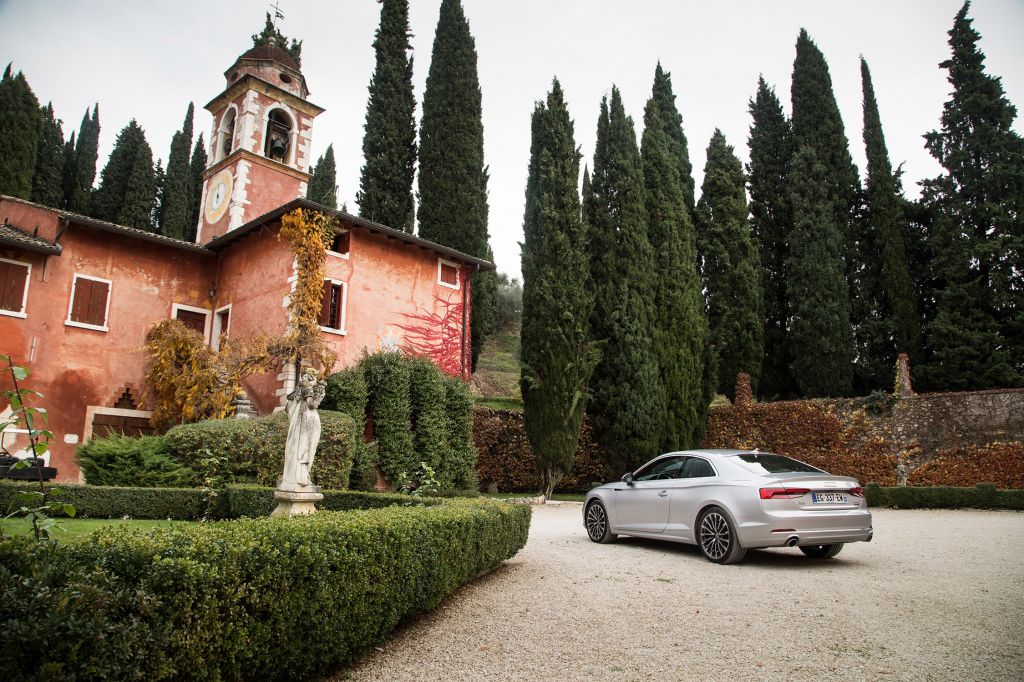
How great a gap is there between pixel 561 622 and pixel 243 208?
19746mm

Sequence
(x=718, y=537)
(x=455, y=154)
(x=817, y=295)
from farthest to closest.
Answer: (x=455, y=154)
(x=817, y=295)
(x=718, y=537)

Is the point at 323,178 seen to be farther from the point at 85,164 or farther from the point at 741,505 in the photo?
the point at 741,505

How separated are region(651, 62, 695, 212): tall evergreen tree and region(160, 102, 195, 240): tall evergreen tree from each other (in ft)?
88.5

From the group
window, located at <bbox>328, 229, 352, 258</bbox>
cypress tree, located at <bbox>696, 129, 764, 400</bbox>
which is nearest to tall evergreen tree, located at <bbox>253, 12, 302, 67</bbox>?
window, located at <bbox>328, 229, 352, 258</bbox>

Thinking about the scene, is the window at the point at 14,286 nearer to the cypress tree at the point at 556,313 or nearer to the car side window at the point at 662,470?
the cypress tree at the point at 556,313

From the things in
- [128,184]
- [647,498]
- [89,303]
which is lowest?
[647,498]

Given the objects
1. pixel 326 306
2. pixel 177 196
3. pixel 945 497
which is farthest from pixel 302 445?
pixel 177 196

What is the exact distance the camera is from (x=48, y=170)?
3394cm

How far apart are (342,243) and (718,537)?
45.9 feet

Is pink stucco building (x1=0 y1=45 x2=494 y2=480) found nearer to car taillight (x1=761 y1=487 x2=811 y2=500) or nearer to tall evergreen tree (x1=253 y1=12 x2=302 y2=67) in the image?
tall evergreen tree (x1=253 y1=12 x2=302 y2=67)

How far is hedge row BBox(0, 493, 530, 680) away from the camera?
2.47 m

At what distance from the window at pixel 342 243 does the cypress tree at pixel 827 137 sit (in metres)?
20.7

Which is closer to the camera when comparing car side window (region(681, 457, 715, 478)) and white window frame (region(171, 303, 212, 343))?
car side window (region(681, 457, 715, 478))

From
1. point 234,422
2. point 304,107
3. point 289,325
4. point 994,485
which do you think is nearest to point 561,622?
point 234,422
